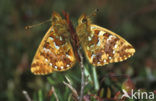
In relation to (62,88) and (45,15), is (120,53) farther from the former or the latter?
(45,15)

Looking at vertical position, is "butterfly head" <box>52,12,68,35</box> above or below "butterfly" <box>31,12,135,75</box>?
above

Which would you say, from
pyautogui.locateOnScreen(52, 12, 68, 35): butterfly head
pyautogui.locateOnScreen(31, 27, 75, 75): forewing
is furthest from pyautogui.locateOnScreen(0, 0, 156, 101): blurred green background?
pyautogui.locateOnScreen(52, 12, 68, 35): butterfly head

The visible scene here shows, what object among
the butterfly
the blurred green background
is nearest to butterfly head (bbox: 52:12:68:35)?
the butterfly

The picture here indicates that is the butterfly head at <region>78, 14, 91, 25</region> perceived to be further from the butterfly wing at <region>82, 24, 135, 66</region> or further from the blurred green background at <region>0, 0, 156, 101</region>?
the blurred green background at <region>0, 0, 156, 101</region>

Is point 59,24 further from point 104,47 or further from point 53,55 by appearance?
point 104,47

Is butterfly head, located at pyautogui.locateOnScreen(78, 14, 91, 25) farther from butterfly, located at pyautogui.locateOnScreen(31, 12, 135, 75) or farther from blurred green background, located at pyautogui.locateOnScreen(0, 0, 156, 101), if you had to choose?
blurred green background, located at pyautogui.locateOnScreen(0, 0, 156, 101)

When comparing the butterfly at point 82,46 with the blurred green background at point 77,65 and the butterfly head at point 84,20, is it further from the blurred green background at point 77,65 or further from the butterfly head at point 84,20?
the blurred green background at point 77,65

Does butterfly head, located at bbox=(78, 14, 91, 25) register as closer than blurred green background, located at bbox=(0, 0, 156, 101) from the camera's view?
Yes
